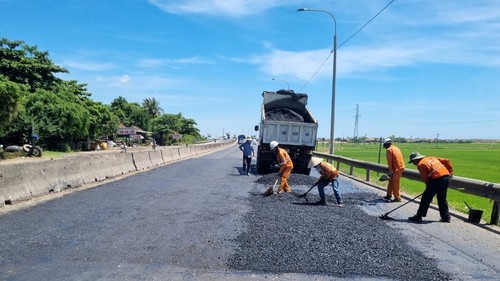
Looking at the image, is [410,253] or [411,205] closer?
[410,253]

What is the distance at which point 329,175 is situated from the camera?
31.1 feet

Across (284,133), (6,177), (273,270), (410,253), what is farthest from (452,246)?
(284,133)

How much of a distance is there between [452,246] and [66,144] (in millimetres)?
43107

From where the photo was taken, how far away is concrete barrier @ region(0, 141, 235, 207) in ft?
27.6

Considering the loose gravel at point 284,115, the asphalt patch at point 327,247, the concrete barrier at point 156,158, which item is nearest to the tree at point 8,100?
the concrete barrier at point 156,158

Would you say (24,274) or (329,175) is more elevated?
(329,175)

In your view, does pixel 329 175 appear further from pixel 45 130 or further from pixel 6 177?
pixel 45 130

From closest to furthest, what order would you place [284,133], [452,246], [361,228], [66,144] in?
1. [452,246]
2. [361,228]
3. [284,133]
4. [66,144]

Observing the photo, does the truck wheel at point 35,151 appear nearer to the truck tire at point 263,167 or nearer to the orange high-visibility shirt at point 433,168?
the truck tire at point 263,167

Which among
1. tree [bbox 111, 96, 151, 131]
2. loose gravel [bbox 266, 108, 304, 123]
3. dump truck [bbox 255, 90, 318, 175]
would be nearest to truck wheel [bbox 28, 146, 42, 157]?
loose gravel [bbox 266, 108, 304, 123]

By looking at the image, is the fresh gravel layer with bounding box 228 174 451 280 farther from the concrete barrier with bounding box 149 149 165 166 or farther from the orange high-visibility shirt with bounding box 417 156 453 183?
the concrete barrier with bounding box 149 149 165 166

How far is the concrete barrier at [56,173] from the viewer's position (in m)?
Answer: 8.41

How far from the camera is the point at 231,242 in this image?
5730mm

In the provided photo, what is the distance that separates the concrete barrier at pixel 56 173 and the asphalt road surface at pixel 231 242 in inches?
22.9
